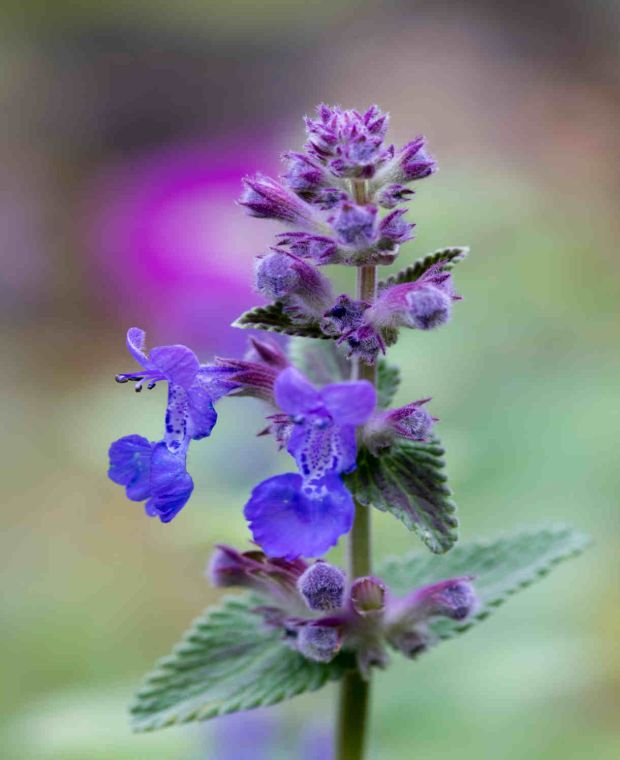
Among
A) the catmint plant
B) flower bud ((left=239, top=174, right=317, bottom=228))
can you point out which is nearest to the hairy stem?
the catmint plant

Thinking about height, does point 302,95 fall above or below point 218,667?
above

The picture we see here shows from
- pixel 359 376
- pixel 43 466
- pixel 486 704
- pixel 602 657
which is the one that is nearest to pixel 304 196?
pixel 359 376

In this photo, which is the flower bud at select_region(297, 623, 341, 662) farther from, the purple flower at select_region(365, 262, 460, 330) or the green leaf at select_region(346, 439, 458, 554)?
the purple flower at select_region(365, 262, 460, 330)

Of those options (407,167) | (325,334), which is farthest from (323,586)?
(407,167)

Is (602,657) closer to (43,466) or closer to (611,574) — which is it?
(611,574)

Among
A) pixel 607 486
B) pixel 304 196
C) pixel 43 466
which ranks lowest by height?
pixel 304 196
